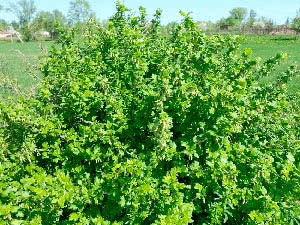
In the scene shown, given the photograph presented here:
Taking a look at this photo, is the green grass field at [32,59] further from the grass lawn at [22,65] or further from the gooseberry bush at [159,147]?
the gooseberry bush at [159,147]

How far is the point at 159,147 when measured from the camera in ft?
7.99

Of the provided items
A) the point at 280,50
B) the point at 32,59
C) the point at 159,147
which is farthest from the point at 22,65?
the point at 159,147

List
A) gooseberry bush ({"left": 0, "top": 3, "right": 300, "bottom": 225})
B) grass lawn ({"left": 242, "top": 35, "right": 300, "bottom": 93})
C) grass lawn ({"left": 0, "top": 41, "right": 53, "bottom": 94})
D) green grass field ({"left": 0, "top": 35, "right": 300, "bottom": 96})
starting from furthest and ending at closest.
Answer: grass lawn ({"left": 242, "top": 35, "right": 300, "bottom": 93}) < green grass field ({"left": 0, "top": 35, "right": 300, "bottom": 96}) < grass lawn ({"left": 0, "top": 41, "right": 53, "bottom": 94}) < gooseberry bush ({"left": 0, "top": 3, "right": 300, "bottom": 225})

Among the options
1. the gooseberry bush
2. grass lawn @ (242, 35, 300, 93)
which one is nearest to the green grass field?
grass lawn @ (242, 35, 300, 93)

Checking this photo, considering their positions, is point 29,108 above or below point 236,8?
below

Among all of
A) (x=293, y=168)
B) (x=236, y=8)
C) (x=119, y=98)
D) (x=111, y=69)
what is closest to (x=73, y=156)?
(x=119, y=98)

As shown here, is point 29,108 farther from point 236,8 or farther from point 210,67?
point 236,8

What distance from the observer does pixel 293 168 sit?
2543 mm

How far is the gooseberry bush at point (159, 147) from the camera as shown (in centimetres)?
236

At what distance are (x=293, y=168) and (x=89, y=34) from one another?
3484 mm

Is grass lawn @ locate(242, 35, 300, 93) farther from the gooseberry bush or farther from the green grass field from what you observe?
the gooseberry bush

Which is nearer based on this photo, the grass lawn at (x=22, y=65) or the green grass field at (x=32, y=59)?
the grass lawn at (x=22, y=65)

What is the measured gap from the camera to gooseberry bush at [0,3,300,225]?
7.75 feet

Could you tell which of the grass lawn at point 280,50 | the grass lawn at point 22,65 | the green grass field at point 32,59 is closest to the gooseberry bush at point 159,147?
the green grass field at point 32,59
